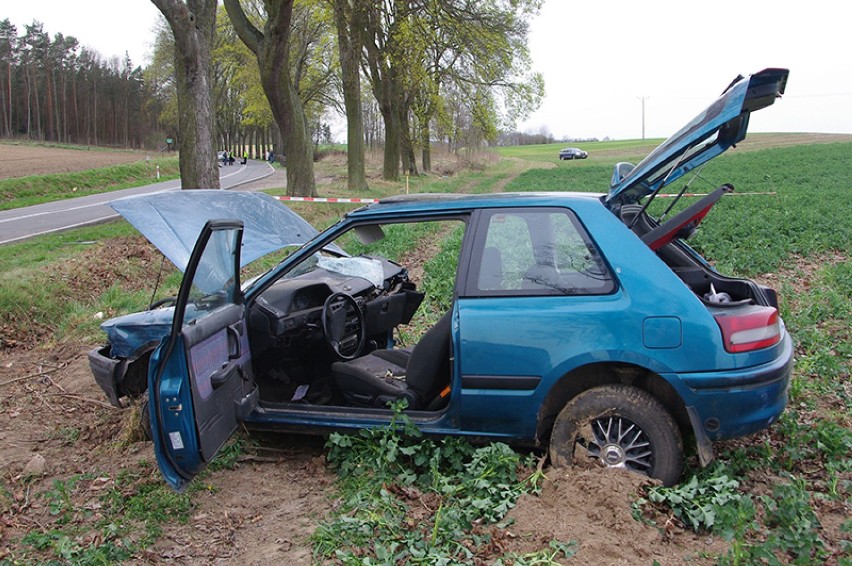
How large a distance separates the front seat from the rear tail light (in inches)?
60.7

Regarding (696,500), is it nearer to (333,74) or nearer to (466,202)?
(466,202)

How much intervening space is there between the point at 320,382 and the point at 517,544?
7.55 feet

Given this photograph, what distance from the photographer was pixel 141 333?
451 cm

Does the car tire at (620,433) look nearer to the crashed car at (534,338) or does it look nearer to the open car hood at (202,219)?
the crashed car at (534,338)

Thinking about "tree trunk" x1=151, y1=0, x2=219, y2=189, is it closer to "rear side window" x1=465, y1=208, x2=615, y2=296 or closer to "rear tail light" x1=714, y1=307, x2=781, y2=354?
"rear side window" x1=465, y1=208, x2=615, y2=296

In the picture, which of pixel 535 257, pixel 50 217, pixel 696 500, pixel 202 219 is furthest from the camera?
pixel 50 217

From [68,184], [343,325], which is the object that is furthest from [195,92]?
[68,184]

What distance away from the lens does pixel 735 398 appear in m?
3.66

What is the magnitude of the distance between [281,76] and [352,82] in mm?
7058

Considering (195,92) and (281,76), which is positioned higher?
(281,76)

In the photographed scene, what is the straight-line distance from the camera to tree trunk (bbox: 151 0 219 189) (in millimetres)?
12133

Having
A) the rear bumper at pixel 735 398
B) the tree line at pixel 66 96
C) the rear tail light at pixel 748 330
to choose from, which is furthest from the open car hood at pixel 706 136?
the tree line at pixel 66 96

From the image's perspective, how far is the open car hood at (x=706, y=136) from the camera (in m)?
3.46

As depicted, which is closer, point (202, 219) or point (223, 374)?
point (223, 374)
